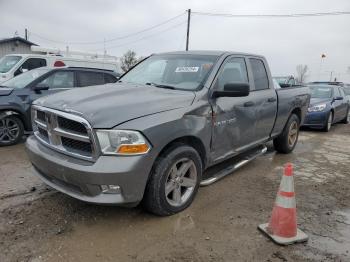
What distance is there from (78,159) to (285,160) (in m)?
4.59

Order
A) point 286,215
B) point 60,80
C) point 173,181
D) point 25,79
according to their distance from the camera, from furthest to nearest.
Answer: point 60,80 < point 25,79 < point 173,181 < point 286,215

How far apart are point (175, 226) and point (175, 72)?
2.05m

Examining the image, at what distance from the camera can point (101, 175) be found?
2924mm

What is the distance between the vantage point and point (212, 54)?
14.7 ft

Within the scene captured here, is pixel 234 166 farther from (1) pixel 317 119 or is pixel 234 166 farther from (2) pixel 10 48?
(2) pixel 10 48

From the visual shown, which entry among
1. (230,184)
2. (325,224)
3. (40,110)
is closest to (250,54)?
(230,184)

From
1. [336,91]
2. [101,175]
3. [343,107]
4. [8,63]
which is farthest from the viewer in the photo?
[343,107]

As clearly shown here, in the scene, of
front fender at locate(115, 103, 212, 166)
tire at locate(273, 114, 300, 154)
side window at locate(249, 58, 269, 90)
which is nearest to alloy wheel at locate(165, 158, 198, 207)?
front fender at locate(115, 103, 212, 166)

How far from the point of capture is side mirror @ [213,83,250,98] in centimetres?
384

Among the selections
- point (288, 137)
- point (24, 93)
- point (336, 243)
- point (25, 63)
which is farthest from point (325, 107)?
point (25, 63)

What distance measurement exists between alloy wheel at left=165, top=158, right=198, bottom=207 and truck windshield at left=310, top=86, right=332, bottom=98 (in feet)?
29.0

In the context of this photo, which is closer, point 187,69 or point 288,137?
point 187,69

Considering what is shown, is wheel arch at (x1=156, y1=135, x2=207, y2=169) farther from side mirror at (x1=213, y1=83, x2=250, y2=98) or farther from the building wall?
the building wall

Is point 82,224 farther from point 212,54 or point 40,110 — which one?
point 212,54
